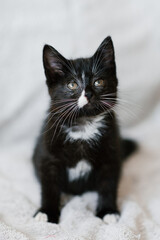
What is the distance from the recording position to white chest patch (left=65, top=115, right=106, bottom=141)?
1570mm

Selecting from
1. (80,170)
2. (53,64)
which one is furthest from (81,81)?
(80,170)

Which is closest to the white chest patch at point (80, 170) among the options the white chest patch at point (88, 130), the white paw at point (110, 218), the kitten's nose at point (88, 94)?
the white chest patch at point (88, 130)

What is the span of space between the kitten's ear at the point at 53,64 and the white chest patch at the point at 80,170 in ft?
1.36

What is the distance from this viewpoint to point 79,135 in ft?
5.18

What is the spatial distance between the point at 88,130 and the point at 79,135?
50 mm

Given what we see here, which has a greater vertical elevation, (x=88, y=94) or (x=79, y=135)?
(x=88, y=94)

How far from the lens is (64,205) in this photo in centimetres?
166

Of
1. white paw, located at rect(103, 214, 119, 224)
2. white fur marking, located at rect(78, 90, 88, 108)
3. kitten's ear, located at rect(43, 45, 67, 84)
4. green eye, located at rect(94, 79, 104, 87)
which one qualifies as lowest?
white paw, located at rect(103, 214, 119, 224)

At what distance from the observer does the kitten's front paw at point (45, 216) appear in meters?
1.50

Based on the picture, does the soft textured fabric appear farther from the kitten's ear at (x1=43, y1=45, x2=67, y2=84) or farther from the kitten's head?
the kitten's ear at (x1=43, y1=45, x2=67, y2=84)

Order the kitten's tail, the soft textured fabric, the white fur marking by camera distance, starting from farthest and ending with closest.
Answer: the kitten's tail, the soft textured fabric, the white fur marking

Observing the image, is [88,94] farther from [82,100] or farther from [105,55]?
[105,55]

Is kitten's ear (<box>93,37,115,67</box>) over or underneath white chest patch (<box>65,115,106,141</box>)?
over

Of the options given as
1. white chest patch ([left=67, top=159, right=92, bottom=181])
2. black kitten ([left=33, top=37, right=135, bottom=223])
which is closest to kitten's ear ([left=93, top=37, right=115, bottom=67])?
black kitten ([left=33, top=37, right=135, bottom=223])
